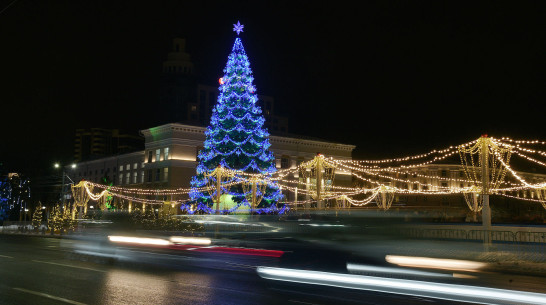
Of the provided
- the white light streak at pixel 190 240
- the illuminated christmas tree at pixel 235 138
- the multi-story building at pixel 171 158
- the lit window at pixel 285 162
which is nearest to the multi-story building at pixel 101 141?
the multi-story building at pixel 171 158

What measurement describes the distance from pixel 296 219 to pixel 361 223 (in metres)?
2.31

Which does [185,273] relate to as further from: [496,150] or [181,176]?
[181,176]

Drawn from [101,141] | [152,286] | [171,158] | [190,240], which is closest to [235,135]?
[171,158]

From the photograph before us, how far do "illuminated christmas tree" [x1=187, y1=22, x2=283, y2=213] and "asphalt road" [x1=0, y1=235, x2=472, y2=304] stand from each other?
30021 mm

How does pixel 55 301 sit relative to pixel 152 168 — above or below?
below

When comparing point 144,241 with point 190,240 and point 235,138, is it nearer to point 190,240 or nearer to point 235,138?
point 190,240

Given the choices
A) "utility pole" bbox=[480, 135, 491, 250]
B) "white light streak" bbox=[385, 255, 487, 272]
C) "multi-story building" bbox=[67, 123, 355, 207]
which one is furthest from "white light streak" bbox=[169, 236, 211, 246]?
"multi-story building" bbox=[67, 123, 355, 207]

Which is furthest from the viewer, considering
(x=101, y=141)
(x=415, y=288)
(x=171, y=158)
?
(x=101, y=141)

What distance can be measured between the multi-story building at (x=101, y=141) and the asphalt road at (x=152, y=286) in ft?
443

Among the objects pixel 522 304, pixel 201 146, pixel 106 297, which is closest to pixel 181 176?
pixel 201 146

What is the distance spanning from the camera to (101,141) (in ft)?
525

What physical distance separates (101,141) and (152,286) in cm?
15756

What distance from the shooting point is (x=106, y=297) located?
9.56 metres

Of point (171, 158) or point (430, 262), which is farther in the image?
point (171, 158)
